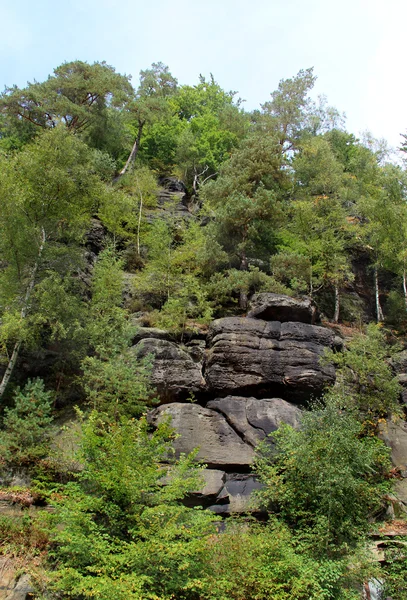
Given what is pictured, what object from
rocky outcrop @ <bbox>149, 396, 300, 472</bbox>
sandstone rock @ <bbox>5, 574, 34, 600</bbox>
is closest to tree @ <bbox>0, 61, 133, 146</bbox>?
rocky outcrop @ <bbox>149, 396, 300, 472</bbox>

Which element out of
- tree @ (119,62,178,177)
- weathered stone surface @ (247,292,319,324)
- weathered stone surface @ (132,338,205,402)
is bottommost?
weathered stone surface @ (132,338,205,402)

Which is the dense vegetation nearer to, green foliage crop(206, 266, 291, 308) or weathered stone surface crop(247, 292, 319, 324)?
green foliage crop(206, 266, 291, 308)

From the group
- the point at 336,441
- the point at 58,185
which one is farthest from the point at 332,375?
the point at 58,185

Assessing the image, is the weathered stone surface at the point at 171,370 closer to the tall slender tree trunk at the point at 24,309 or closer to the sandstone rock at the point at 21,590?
the tall slender tree trunk at the point at 24,309

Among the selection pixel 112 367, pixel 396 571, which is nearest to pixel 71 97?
pixel 112 367

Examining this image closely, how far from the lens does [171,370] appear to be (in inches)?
589

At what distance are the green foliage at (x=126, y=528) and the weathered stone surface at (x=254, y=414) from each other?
3.63 m

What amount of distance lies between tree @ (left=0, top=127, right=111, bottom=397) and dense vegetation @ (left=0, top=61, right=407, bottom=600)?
0.07 m

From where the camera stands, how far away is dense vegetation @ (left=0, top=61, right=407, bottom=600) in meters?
8.54

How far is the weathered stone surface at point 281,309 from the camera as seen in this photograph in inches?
667

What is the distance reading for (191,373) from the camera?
15.1 metres

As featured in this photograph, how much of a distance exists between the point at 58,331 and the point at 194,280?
6008 mm

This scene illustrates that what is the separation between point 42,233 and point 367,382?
465 inches

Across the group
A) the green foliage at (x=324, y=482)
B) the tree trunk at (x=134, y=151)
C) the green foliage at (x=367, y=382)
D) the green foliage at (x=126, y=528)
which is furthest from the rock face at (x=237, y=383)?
the tree trunk at (x=134, y=151)
